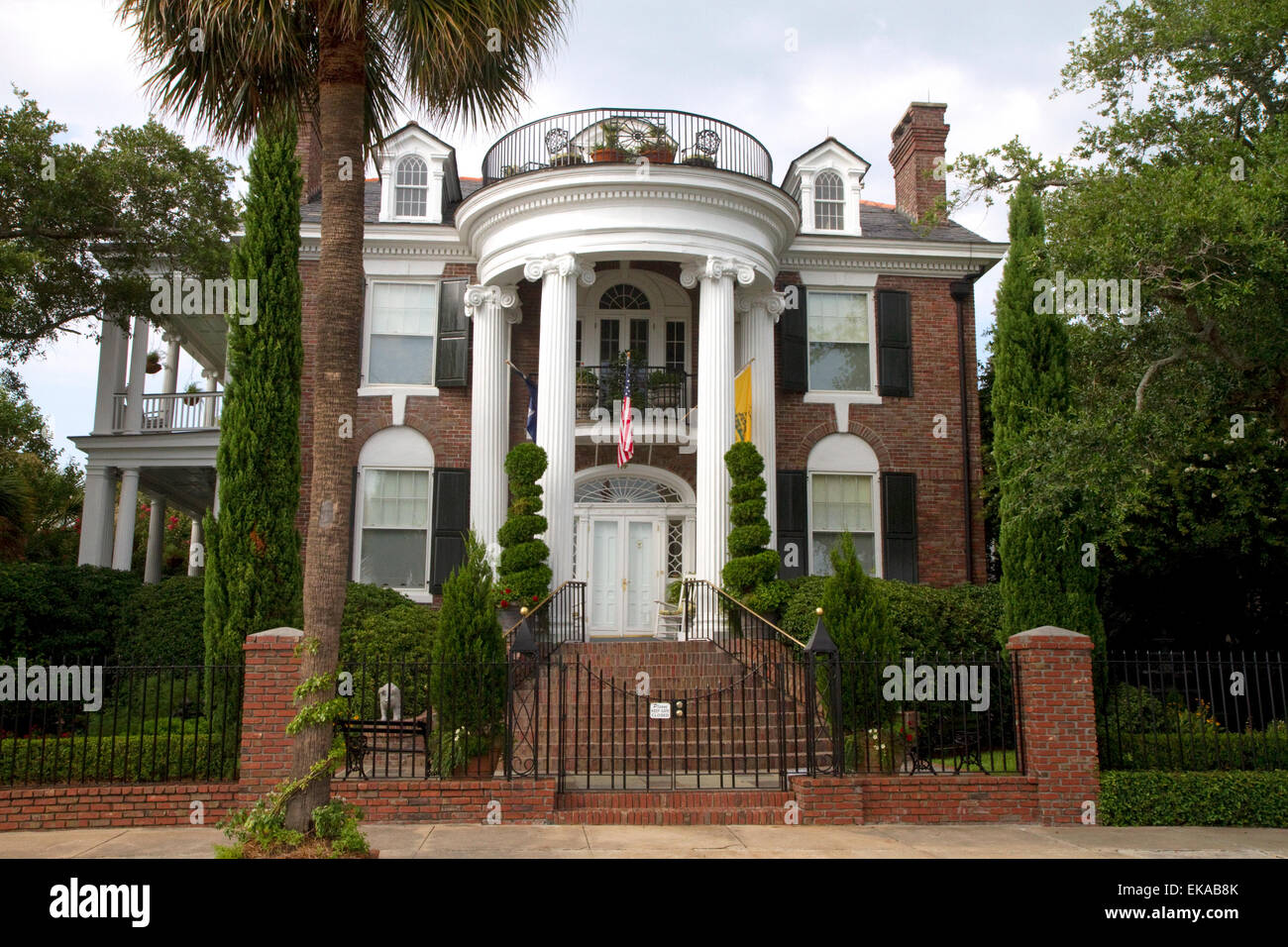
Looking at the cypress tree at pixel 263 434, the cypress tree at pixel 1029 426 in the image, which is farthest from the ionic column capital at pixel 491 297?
the cypress tree at pixel 1029 426

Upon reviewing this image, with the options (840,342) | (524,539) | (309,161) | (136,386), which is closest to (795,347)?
(840,342)

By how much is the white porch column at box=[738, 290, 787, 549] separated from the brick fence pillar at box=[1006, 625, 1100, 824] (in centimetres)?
741

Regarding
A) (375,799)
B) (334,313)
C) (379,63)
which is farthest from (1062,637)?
(379,63)

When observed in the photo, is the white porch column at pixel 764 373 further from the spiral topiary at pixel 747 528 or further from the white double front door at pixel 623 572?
the white double front door at pixel 623 572

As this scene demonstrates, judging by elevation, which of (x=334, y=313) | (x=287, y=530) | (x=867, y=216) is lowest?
(x=287, y=530)

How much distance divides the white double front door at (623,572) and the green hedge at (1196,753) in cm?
828

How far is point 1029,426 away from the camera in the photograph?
13734 mm

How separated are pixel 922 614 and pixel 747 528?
3052 mm

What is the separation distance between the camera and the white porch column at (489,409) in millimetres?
17797

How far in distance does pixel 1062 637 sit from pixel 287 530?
9.75 meters

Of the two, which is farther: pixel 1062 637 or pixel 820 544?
pixel 820 544

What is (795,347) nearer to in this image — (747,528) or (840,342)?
(840,342)

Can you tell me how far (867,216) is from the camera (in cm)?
2191

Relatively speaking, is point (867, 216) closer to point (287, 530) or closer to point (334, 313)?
point (287, 530)
